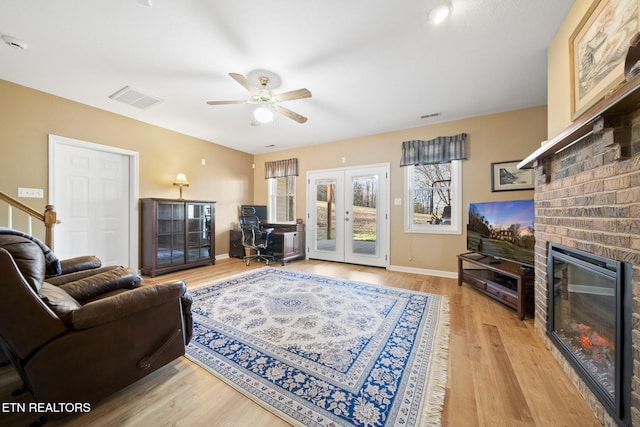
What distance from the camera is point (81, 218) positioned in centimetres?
332

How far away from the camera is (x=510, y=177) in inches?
129

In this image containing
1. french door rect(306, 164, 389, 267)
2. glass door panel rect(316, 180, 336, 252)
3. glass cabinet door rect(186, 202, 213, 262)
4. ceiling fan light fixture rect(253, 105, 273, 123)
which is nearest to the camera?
ceiling fan light fixture rect(253, 105, 273, 123)

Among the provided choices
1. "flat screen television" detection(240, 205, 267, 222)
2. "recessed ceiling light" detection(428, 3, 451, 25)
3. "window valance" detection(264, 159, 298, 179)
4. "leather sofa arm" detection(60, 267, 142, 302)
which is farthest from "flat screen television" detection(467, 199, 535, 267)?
"flat screen television" detection(240, 205, 267, 222)

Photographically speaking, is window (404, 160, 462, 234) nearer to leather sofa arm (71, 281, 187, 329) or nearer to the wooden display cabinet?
leather sofa arm (71, 281, 187, 329)

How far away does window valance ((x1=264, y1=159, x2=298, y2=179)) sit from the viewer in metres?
5.22

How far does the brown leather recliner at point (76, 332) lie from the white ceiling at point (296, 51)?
1.79 meters

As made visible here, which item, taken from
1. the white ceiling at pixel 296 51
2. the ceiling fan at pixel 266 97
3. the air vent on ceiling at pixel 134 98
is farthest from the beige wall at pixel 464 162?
the air vent on ceiling at pixel 134 98

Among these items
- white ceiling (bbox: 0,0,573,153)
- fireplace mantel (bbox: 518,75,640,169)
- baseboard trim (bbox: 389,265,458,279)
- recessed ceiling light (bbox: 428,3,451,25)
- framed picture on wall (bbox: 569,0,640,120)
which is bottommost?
baseboard trim (bbox: 389,265,458,279)

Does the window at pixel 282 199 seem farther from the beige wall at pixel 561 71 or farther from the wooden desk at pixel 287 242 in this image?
the beige wall at pixel 561 71

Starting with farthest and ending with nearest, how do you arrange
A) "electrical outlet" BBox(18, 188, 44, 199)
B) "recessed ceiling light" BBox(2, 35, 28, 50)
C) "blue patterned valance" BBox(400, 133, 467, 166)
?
"blue patterned valance" BBox(400, 133, 467, 166) < "electrical outlet" BBox(18, 188, 44, 199) < "recessed ceiling light" BBox(2, 35, 28, 50)

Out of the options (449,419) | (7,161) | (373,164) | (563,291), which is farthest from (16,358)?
(373,164)

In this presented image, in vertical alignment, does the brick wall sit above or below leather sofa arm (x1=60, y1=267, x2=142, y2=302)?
above

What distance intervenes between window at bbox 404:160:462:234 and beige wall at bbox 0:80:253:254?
3817 millimetres

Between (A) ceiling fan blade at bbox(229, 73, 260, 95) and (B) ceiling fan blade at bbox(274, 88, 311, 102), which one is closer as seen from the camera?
(A) ceiling fan blade at bbox(229, 73, 260, 95)
